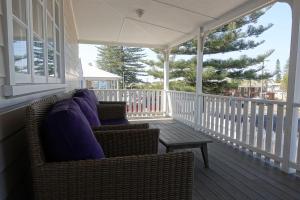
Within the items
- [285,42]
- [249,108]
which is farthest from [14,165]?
[285,42]

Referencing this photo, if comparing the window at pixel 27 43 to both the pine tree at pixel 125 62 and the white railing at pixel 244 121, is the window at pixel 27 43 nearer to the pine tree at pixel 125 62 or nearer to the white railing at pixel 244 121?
the white railing at pixel 244 121

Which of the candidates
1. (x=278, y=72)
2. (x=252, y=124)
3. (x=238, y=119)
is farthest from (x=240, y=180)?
(x=278, y=72)

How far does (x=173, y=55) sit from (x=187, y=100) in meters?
11.6

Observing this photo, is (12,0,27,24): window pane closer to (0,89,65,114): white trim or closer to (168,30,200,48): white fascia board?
(0,89,65,114): white trim

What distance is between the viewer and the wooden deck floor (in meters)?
2.29

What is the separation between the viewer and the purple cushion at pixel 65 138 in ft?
3.78

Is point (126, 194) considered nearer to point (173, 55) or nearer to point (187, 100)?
point (187, 100)

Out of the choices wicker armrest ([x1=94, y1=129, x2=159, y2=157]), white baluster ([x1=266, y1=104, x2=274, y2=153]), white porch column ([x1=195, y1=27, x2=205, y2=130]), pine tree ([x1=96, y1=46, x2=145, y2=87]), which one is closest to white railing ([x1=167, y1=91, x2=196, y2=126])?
white porch column ([x1=195, y1=27, x2=205, y2=130])

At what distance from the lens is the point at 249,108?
3684 mm

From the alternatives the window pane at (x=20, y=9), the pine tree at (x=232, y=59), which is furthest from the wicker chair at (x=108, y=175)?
the pine tree at (x=232, y=59)

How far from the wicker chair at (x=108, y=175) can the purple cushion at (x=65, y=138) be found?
46mm

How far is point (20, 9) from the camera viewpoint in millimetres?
1397

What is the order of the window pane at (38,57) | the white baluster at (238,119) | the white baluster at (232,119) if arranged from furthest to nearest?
the white baluster at (232,119)
the white baluster at (238,119)
the window pane at (38,57)

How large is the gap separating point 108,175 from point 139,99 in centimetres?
617
